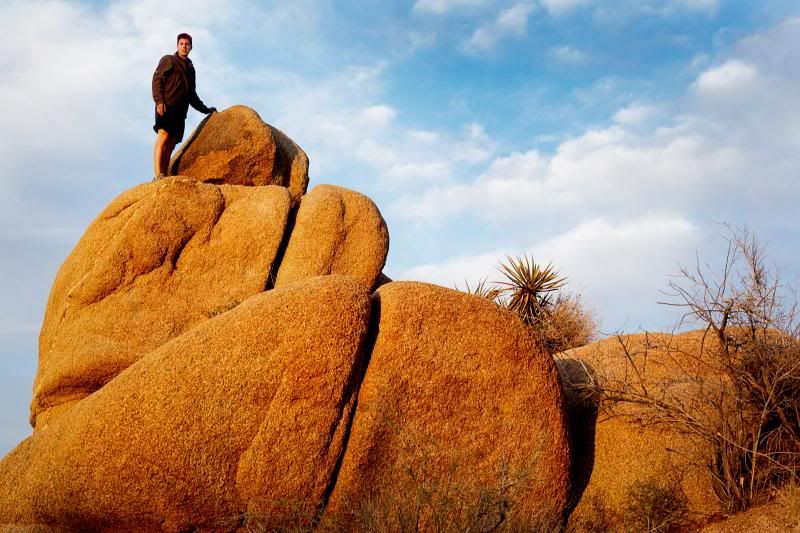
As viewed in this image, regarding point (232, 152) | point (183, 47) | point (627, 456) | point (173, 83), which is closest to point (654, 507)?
point (627, 456)

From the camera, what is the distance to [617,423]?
830 centimetres

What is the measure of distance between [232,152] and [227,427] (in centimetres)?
646

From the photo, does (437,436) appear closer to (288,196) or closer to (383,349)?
(383,349)

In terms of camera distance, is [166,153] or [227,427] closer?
[227,427]

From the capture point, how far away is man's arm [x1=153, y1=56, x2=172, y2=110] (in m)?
12.1

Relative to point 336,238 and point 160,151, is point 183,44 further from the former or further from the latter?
point 336,238

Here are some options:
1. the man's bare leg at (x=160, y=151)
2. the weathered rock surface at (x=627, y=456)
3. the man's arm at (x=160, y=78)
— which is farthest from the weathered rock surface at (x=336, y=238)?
the weathered rock surface at (x=627, y=456)

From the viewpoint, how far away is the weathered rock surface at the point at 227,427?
6527 mm

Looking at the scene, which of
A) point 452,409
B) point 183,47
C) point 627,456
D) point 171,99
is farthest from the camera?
point 183,47

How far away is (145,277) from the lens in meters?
9.82

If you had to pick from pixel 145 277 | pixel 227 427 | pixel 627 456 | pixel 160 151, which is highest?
pixel 160 151

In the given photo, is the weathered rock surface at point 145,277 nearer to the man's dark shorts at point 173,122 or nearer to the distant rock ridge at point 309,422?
the distant rock ridge at point 309,422

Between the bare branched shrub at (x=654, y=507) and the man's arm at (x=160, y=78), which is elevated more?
the man's arm at (x=160, y=78)

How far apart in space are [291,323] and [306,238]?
3.89m
